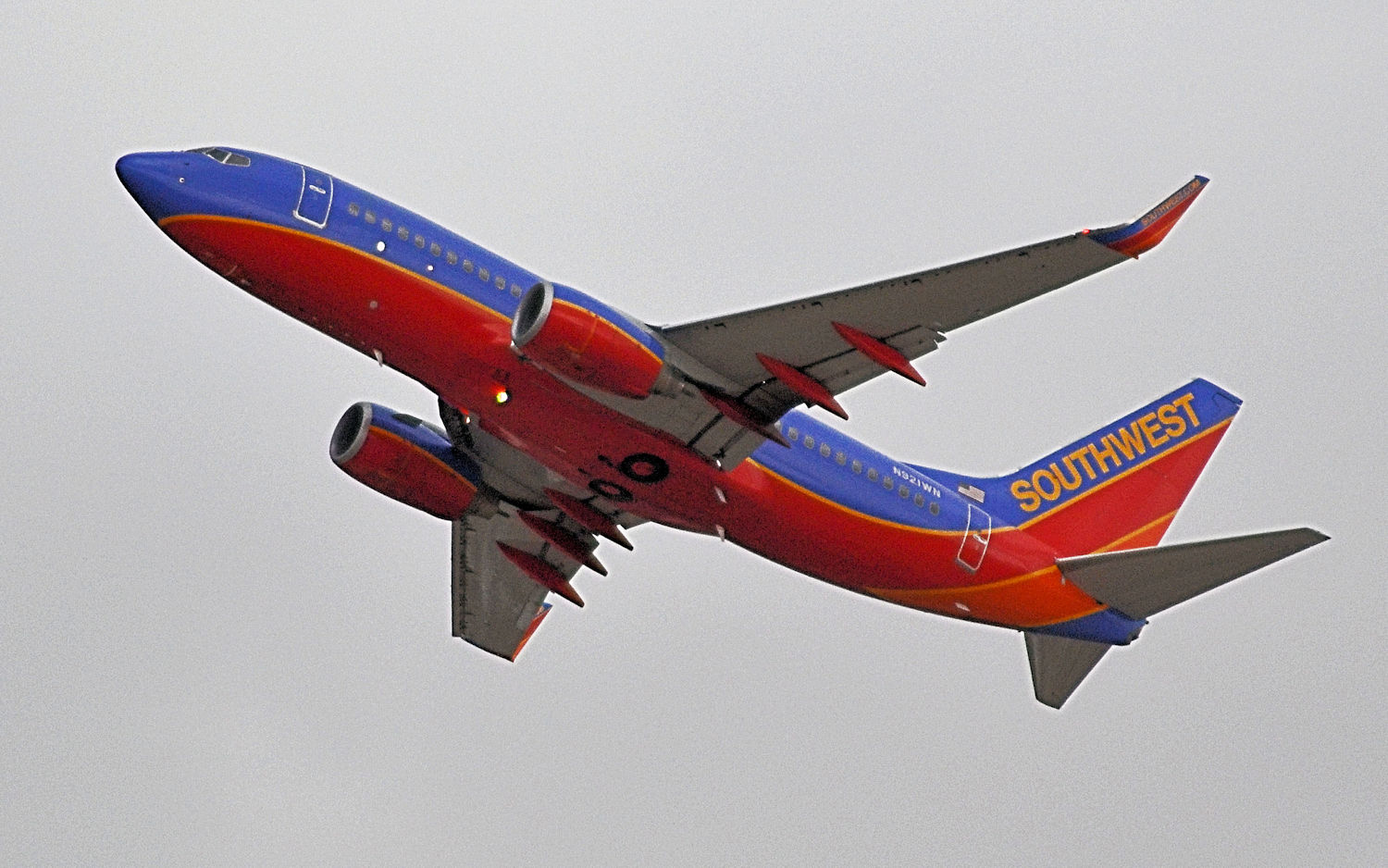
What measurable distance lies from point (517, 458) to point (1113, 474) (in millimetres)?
14827

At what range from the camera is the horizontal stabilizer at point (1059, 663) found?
43750mm

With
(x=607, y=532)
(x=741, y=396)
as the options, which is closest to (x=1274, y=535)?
(x=741, y=396)

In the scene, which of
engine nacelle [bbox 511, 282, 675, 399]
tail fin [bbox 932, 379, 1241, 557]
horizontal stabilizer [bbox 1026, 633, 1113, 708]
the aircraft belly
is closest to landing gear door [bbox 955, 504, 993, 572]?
the aircraft belly

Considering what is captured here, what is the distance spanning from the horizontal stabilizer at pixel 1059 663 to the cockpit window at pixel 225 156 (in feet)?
68.7

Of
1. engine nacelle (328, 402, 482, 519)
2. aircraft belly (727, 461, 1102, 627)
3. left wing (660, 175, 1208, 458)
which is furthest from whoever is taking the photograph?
engine nacelle (328, 402, 482, 519)

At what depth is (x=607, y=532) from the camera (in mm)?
44281

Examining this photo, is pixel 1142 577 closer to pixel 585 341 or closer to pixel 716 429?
pixel 716 429

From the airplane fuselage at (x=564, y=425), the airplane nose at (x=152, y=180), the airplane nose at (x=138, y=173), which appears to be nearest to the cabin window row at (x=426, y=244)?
the airplane fuselage at (x=564, y=425)

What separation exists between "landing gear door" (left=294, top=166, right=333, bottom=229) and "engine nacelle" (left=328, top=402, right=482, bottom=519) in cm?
770

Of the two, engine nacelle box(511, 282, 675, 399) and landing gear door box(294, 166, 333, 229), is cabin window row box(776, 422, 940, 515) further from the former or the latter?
landing gear door box(294, 166, 333, 229)

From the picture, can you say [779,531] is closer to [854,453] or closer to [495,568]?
[854,453]

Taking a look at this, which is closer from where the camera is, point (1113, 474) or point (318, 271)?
point (318, 271)

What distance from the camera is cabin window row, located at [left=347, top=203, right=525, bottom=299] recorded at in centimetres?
3719

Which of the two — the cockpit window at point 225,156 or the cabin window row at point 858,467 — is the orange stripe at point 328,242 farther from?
the cabin window row at point 858,467
